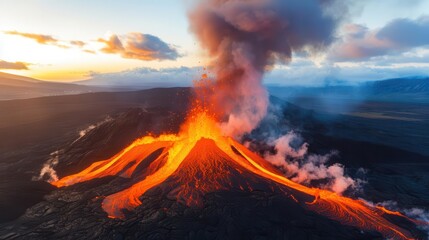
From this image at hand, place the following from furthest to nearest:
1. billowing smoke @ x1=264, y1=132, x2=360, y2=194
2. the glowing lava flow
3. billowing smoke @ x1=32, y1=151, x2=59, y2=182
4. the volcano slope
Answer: billowing smoke @ x1=32, y1=151, x2=59, y2=182 < billowing smoke @ x1=264, y1=132, x2=360, y2=194 < the glowing lava flow < the volcano slope

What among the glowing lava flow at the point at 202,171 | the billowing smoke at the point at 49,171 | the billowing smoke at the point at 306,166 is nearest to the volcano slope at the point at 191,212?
the glowing lava flow at the point at 202,171

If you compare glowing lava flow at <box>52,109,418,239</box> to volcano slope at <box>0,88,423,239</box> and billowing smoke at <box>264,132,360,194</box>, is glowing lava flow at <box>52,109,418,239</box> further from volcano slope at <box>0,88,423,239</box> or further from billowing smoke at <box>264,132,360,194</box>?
billowing smoke at <box>264,132,360,194</box>

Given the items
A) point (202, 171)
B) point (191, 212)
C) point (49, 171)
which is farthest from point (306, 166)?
point (49, 171)

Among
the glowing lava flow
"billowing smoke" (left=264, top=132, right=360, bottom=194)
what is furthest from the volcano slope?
"billowing smoke" (left=264, top=132, right=360, bottom=194)

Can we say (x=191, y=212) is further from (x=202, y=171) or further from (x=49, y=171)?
(x=49, y=171)

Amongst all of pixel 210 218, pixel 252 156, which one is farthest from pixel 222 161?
pixel 210 218

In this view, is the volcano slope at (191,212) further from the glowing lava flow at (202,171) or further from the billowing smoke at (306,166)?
the billowing smoke at (306,166)

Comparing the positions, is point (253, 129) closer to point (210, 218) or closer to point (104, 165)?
point (104, 165)
